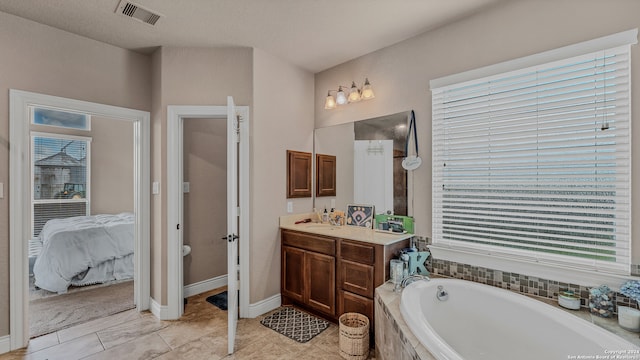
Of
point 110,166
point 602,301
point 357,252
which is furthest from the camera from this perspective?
point 110,166

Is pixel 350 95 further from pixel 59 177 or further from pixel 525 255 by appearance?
pixel 59 177

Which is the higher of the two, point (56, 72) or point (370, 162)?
point (56, 72)

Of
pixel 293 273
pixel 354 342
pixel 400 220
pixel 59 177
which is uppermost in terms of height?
pixel 59 177

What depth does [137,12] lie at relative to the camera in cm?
226

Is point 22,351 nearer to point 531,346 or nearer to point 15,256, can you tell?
point 15,256

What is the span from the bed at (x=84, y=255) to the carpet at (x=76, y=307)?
17 centimetres

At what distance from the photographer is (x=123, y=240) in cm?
381

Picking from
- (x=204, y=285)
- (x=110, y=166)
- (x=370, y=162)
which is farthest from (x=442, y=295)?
(x=110, y=166)

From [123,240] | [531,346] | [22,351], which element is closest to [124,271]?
[123,240]

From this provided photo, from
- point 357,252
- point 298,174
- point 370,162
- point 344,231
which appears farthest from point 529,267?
point 298,174

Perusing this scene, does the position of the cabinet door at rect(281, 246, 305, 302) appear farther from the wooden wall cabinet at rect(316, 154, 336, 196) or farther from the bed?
the bed

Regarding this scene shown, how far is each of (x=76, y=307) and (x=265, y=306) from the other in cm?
193

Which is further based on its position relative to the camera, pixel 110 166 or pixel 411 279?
pixel 110 166

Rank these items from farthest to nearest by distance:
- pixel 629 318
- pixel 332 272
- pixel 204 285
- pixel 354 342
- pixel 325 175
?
1. pixel 204 285
2. pixel 325 175
3. pixel 332 272
4. pixel 354 342
5. pixel 629 318
